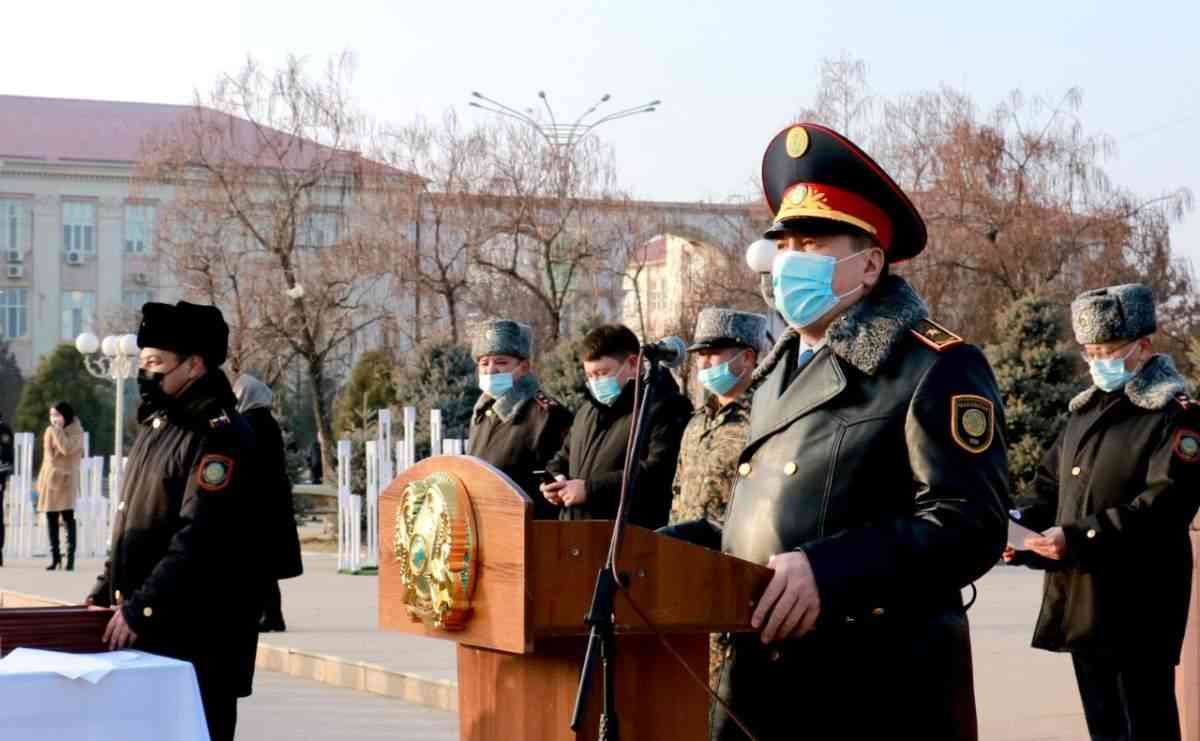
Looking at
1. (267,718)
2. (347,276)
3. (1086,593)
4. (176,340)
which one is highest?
(347,276)

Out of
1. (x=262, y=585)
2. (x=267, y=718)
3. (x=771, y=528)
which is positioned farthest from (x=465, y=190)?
(x=771, y=528)

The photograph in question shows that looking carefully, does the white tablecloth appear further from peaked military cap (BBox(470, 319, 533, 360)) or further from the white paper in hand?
peaked military cap (BBox(470, 319, 533, 360))

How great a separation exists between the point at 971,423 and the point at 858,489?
0.26 m

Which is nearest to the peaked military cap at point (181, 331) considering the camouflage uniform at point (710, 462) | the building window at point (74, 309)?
the camouflage uniform at point (710, 462)

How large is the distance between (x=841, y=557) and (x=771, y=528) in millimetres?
295

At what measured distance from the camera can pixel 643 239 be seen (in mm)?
40656

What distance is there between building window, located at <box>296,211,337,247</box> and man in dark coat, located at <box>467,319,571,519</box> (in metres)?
30.6

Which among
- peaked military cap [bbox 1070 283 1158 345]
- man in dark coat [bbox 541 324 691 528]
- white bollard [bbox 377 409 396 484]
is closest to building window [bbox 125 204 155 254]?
white bollard [bbox 377 409 396 484]

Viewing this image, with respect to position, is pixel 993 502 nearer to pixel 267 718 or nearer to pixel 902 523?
pixel 902 523

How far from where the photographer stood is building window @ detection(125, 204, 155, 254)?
3044 inches

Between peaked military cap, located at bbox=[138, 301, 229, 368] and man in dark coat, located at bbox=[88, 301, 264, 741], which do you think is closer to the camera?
man in dark coat, located at bbox=[88, 301, 264, 741]

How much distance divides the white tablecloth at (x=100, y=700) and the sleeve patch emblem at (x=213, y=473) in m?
0.97

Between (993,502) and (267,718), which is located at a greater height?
(993,502)

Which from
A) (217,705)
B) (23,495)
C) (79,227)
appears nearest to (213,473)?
(217,705)
